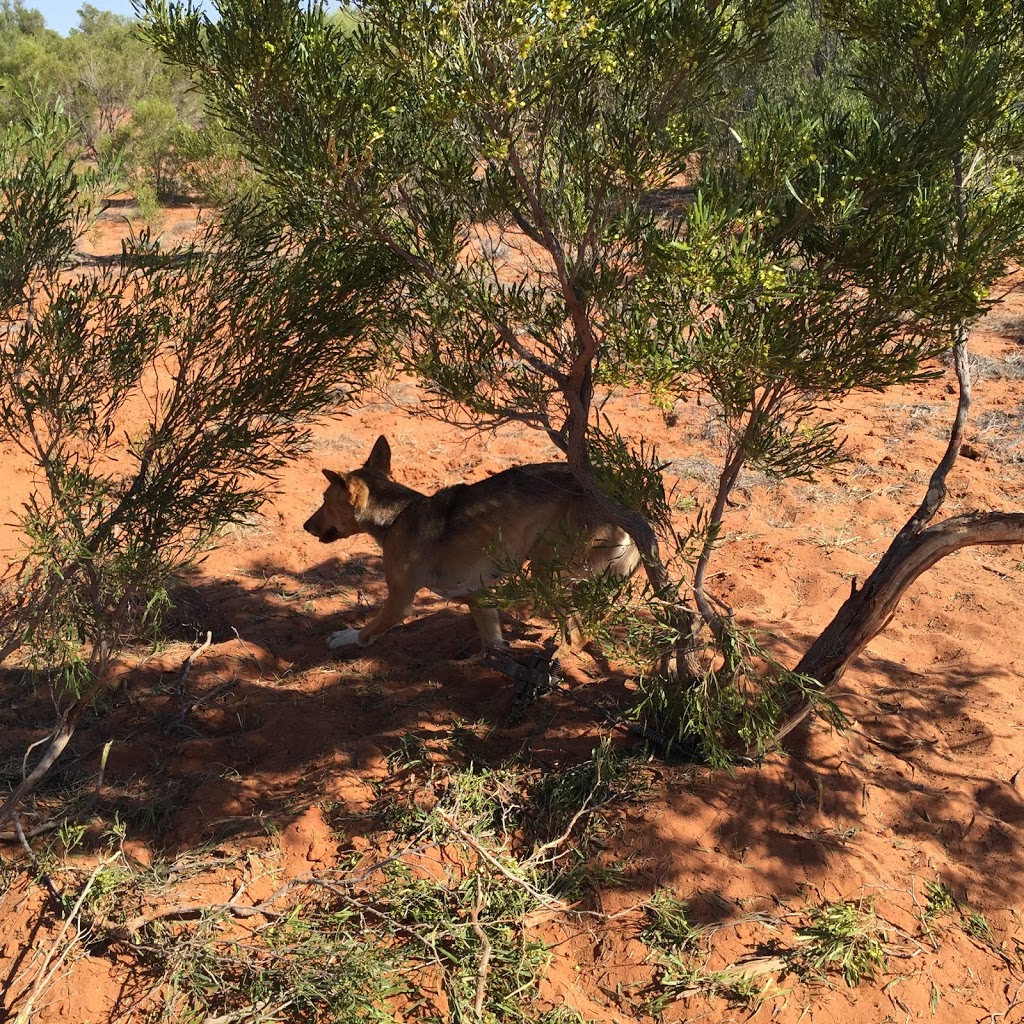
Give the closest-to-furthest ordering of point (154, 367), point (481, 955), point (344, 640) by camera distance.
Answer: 1. point (481, 955)
2. point (154, 367)
3. point (344, 640)

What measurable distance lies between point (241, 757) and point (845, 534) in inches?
247

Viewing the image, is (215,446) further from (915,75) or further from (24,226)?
(915,75)

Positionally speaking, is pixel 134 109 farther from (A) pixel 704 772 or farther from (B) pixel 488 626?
(A) pixel 704 772

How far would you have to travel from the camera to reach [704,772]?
6.20 metres

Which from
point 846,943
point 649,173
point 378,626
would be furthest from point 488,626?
point 649,173

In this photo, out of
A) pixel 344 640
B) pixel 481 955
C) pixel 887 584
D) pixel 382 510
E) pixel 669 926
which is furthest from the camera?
pixel 344 640

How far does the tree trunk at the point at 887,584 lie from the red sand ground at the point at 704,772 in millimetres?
695

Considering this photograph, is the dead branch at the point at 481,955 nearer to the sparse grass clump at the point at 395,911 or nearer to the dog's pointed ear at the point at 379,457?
the sparse grass clump at the point at 395,911

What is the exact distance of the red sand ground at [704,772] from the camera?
17.1ft

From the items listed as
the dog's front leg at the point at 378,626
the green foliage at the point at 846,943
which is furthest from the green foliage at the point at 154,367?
the green foliage at the point at 846,943

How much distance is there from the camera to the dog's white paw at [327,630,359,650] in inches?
326

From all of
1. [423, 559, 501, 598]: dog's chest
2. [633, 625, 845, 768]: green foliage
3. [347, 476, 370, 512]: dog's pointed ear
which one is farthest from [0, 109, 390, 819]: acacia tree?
[633, 625, 845, 768]: green foliage

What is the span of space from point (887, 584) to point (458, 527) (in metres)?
3.46

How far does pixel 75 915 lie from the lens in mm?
5312
